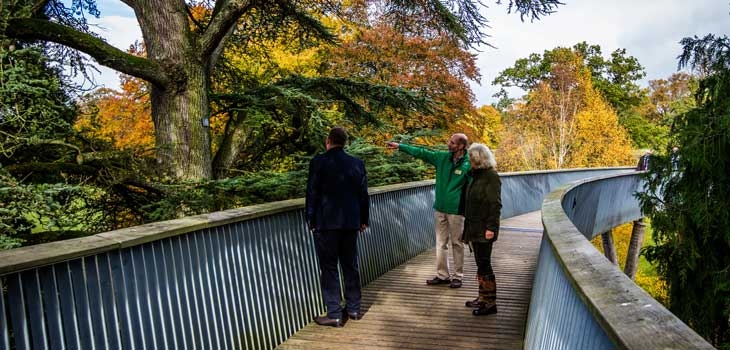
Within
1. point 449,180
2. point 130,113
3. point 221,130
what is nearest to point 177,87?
point 449,180

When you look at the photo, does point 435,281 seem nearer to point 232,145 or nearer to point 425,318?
point 425,318

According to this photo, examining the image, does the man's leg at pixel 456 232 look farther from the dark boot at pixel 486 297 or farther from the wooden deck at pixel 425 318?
the dark boot at pixel 486 297

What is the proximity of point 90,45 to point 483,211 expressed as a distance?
7.11m

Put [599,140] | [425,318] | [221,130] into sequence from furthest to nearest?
[599,140] → [221,130] → [425,318]

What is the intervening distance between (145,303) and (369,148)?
6.41 m

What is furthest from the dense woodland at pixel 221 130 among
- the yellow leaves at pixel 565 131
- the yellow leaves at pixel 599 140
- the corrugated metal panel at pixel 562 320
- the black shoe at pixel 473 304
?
the yellow leaves at pixel 565 131

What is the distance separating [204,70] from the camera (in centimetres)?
1176

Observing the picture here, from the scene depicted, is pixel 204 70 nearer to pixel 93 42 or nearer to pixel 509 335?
pixel 93 42

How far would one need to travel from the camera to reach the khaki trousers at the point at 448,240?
754 centimetres

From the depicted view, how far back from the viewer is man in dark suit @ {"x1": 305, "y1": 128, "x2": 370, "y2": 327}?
5.80m

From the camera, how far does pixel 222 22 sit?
11227 millimetres

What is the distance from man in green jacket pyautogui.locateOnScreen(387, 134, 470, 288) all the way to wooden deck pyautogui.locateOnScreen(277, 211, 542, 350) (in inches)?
10.8

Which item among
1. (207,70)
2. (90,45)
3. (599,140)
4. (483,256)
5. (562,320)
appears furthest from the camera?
(599,140)

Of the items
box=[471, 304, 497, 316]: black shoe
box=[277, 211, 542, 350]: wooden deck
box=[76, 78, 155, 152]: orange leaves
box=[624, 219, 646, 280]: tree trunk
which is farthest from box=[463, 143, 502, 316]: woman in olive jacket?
box=[624, 219, 646, 280]: tree trunk
